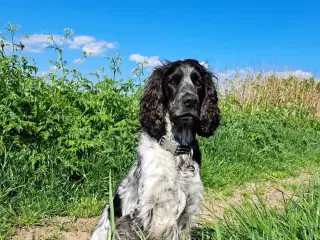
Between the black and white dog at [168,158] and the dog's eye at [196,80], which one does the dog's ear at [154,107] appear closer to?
the black and white dog at [168,158]

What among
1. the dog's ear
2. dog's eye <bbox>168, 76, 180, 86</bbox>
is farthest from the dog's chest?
dog's eye <bbox>168, 76, 180, 86</bbox>

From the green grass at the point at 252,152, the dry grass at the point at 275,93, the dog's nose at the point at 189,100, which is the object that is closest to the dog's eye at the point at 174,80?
the dog's nose at the point at 189,100

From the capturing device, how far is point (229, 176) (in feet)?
24.0

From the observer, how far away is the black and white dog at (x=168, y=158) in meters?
3.57

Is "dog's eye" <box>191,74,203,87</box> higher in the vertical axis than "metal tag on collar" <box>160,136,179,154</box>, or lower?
higher

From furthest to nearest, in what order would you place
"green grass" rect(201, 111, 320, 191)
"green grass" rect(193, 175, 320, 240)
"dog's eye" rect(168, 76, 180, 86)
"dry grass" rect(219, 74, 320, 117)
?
"dry grass" rect(219, 74, 320, 117)
"green grass" rect(201, 111, 320, 191)
"dog's eye" rect(168, 76, 180, 86)
"green grass" rect(193, 175, 320, 240)

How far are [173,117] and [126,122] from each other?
8.41 ft

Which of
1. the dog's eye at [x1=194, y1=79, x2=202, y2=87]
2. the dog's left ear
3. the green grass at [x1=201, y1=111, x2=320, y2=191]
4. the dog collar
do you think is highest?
the dog's eye at [x1=194, y1=79, x2=202, y2=87]

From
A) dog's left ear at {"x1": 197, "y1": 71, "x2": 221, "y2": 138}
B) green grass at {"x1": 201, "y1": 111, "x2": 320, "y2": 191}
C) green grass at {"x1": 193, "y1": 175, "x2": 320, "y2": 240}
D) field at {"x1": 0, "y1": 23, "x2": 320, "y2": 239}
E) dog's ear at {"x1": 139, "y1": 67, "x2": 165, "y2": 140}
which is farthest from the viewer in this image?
green grass at {"x1": 201, "y1": 111, "x2": 320, "y2": 191}

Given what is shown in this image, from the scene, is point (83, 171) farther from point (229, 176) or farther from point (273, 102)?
point (273, 102)

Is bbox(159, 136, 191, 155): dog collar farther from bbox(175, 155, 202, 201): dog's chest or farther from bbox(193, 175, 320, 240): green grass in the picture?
bbox(193, 175, 320, 240): green grass

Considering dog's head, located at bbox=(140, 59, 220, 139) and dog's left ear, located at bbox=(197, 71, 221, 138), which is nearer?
dog's head, located at bbox=(140, 59, 220, 139)

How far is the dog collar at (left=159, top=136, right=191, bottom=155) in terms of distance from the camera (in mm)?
3711

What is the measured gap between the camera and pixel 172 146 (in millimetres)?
3711
